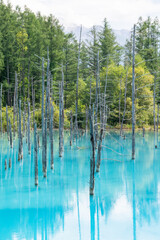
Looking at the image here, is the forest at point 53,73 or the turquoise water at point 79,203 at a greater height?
the forest at point 53,73

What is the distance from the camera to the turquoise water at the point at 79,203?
33.8 feet

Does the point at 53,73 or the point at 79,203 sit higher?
the point at 53,73

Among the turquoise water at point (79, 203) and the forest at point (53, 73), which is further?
the forest at point (53, 73)

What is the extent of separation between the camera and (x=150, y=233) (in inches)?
398

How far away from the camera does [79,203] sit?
12656mm

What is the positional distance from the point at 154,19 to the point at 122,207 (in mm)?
46997

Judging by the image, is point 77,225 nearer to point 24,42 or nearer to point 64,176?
point 64,176

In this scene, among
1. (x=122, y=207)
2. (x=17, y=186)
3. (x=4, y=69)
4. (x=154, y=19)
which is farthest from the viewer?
(x=154, y=19)

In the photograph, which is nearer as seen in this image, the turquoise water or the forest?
the turquoise water

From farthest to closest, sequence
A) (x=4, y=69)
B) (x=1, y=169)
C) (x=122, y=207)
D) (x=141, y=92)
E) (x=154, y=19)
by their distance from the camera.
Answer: (x=154, y=19), (x=4, y=69), (x=141, y=92), (x=1, y=169), (x=122, y=207)

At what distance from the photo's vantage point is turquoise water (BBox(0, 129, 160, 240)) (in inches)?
405

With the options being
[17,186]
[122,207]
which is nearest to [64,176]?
[17,186]

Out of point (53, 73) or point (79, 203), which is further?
point (53, 73)

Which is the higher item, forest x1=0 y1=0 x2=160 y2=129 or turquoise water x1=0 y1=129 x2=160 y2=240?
forest x1=0 y1=0 x2=160 y2=129
